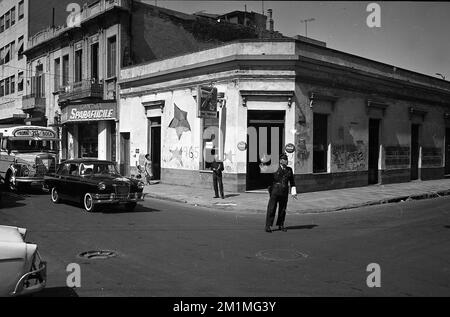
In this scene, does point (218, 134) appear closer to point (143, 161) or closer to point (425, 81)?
point (143, 161)

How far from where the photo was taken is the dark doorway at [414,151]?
1112 inches

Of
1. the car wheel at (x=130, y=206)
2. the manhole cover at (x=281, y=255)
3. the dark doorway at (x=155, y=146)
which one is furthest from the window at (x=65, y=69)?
the manhole cover at (x=281, y=255)

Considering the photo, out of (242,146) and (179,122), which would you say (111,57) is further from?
(242,146)

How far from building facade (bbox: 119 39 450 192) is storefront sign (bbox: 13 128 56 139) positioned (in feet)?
17.6

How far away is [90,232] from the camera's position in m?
10.2

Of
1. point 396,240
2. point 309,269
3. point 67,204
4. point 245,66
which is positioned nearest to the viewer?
point 309,269

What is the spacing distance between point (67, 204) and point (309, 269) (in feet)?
35.4

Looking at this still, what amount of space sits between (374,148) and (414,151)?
542 cm

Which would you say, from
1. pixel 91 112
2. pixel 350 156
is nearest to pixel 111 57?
pixel 91 112

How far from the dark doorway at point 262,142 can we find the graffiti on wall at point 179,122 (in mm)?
3811

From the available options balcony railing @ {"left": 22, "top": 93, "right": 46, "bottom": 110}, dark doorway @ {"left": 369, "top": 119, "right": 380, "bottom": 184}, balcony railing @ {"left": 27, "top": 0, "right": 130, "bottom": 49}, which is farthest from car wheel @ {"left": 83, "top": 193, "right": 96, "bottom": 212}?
balcony railing @ {"left": 22, "top": 93, "right": 46, "bottom": 110}

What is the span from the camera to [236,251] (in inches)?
332

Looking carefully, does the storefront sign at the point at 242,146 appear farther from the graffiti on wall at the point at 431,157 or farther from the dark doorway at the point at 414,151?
the graffiti on wall at the point at 431,157
